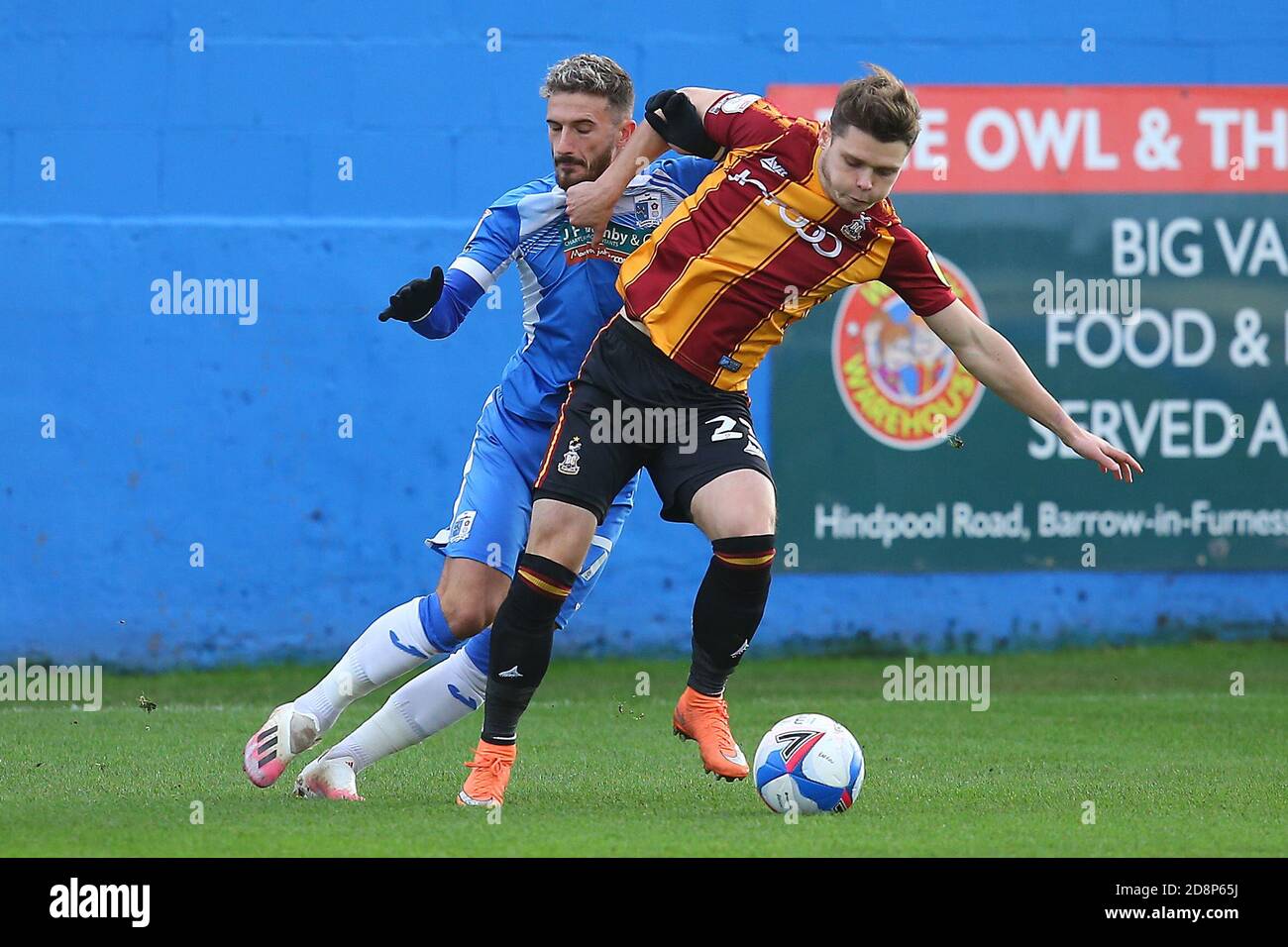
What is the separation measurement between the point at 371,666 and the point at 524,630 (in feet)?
1.80

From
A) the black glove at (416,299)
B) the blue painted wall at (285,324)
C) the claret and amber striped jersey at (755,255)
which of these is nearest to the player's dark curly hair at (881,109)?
the claret and amber striped jersey at (755,255)

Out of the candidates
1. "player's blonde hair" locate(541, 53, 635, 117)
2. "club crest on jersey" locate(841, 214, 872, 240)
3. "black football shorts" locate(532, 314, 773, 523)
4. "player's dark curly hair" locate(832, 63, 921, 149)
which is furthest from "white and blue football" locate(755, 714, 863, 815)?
"player's blonde hair" locate(541, 53, 635, 117)

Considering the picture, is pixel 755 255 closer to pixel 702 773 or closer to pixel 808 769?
pixel 808 769

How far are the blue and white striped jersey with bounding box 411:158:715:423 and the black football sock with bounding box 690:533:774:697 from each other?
0.74 metres

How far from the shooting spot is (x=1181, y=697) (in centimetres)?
871

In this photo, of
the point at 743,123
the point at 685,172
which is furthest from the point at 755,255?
the point at 685,172

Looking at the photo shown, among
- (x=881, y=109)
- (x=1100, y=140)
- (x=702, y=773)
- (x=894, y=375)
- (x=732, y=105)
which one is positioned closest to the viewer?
(x=881, y=109)

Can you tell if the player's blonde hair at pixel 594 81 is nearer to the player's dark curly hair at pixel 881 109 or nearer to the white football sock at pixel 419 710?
the player's dark curly hair at pixel 881 109

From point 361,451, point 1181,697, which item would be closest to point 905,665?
point 1181,697

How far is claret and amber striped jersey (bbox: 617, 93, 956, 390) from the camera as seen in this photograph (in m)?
4.93

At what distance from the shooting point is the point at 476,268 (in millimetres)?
5223

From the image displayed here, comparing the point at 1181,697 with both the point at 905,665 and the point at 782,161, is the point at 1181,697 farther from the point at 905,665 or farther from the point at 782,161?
the point at 782,161

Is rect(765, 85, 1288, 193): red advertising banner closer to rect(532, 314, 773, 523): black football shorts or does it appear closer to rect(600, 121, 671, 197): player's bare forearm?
rect(600, 121, 671, 197): player's bare forearm

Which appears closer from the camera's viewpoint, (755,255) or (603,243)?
(755,255)
